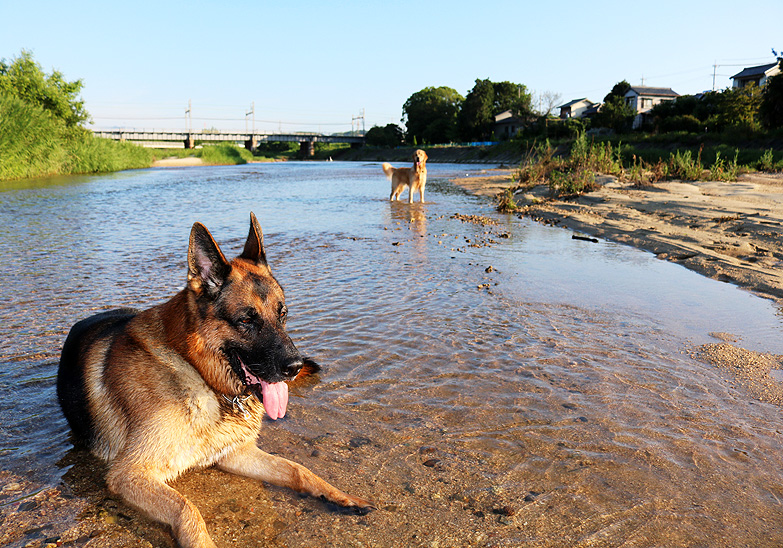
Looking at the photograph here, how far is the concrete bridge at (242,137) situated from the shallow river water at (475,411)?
116 metres

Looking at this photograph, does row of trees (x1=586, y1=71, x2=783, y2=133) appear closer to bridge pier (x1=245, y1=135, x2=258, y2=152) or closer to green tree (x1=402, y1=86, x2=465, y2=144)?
green tree (x1=402, y1=86, x2=465, y2=144)

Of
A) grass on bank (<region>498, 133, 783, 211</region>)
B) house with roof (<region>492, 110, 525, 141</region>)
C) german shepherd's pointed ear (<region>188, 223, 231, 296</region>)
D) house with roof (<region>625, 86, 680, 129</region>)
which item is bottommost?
german shepherd's pointed ear (<region>188, 223, 231, 296</region>)

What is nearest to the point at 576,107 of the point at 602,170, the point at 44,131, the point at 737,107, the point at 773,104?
the point at 737,107

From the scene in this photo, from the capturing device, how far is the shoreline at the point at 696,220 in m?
8.27

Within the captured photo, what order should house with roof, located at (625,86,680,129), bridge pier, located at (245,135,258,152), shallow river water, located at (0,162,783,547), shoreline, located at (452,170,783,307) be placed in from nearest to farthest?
shallow river water, located at (0,162,783,547)
shoreline, located at (452,170,783,307)
house with roof, located at (625,86,680,129)
bridge pier, located at (245,135,258,152)

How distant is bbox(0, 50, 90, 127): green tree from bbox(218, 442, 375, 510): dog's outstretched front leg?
5137cm

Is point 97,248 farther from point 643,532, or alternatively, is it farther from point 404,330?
point 643,532

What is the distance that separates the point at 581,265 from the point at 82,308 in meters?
7.71

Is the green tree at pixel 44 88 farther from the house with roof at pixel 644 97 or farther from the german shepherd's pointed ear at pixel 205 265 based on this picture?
the house with roof at pixel 644 97

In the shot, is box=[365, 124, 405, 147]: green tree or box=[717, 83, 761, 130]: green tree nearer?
box=[717, 83, 761, 130]: green tree

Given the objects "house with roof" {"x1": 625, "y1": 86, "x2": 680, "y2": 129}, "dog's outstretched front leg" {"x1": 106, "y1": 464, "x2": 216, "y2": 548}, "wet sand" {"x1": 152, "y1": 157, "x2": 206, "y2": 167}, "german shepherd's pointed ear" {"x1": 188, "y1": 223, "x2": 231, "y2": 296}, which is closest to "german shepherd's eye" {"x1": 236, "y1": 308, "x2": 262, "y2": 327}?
"german shepherd's pointed ear" {"x1": 188, "y1": 223, "x2": 231, "y2": 296}

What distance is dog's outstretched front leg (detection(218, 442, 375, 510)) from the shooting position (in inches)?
114

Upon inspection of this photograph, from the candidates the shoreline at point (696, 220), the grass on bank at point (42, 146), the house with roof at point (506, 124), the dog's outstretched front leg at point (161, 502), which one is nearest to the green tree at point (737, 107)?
the shoreline at point (696, 220)

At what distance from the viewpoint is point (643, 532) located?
104 inches
